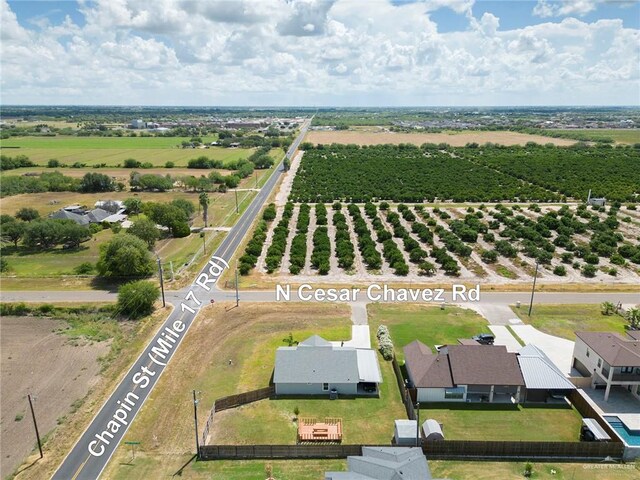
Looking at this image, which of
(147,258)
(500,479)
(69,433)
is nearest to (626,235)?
(500,479)

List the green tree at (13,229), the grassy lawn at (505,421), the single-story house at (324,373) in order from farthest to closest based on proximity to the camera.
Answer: the green tree at (13,229)
the single-story house at (324,373)
the grassy lawn at (505,421)

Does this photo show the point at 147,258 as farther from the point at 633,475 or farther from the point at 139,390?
the point at 633,475

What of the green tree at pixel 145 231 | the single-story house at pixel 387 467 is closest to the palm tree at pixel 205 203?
the green tree at pixel 145 231

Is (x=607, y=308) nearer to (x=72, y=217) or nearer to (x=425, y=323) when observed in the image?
(x=425, y=323)

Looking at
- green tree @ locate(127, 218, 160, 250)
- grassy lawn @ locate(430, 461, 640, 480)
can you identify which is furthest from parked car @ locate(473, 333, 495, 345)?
green tree @ locate(127, 218, 160, 250)

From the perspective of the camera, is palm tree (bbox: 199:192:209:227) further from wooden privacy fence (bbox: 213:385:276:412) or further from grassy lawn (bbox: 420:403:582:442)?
grassy lawn (bbox: 420:403:582:442)

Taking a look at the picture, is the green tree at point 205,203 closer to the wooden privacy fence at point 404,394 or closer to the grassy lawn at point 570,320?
the wooden privacy fence at point 404,394
